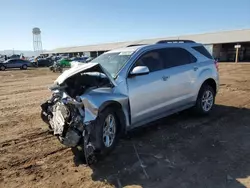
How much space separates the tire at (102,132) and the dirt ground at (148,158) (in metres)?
0.20

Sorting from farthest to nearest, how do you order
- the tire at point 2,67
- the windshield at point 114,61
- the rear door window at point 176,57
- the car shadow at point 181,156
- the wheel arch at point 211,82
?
the tire at point 2,67, the wheel arch at point 211,82, the rear door window at point 176,57, the windshield at point 114,61, the car shadow at point 181,156

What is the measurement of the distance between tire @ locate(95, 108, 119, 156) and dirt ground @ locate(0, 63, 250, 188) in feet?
0.64

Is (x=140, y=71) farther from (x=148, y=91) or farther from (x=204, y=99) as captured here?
(x=204, y=99)

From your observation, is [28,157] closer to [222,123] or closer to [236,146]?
[236,146]

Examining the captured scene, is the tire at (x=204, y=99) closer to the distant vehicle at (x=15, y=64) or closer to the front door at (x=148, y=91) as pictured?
the front door at (x=148, y=91)

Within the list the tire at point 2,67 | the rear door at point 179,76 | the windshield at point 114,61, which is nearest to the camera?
the windshield at point 114,61

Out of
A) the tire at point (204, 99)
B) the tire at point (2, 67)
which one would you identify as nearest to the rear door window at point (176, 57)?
the tire at point (204, 99)

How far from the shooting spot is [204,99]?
23.0ft

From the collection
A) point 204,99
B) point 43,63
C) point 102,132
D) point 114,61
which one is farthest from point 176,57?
point 43,63

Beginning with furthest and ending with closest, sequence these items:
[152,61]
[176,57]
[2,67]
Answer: [2,67], [176,57], [152,61]

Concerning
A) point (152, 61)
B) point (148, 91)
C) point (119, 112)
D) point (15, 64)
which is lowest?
point (119, 112)

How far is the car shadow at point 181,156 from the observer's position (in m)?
3.82

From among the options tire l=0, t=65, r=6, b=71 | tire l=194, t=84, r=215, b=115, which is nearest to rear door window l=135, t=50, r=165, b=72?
tire l=194, t=84, r=215, b=115

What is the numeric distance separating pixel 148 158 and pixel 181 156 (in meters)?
0.57
